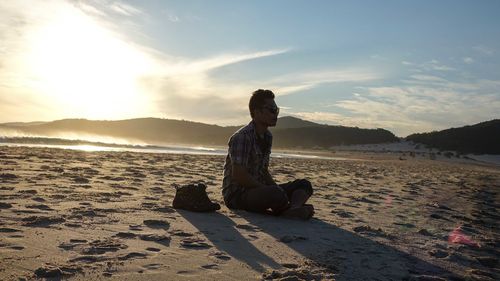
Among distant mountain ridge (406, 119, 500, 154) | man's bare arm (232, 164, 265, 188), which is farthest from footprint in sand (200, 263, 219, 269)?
distant mountain ridge (406, 119, 500, 154)

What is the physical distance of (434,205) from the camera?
24.7 ft

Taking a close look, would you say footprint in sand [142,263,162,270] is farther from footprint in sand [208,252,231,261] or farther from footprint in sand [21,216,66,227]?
footprint in sand [21,216,66,227]

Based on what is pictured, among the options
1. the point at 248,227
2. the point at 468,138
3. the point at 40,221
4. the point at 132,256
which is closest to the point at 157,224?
the point at 248,227

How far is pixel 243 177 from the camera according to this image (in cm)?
525

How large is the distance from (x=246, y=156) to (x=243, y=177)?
10.3 inches

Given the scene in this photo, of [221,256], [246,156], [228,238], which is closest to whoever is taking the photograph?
[221,256]

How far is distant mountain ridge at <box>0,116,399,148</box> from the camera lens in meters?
65.6

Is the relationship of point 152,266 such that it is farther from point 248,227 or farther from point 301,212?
point 301,212

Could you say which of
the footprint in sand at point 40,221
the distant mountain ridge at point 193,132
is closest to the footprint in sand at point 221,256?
the footprint in sand at point 40,221

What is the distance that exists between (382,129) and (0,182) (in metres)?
68.3

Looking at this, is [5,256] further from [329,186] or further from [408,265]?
[329,186]

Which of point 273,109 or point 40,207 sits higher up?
point 273,109

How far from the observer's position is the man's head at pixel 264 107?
5.36 metres

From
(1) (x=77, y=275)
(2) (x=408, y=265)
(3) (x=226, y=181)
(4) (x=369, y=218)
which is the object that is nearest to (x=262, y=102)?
(3) (x=226, y=181)
